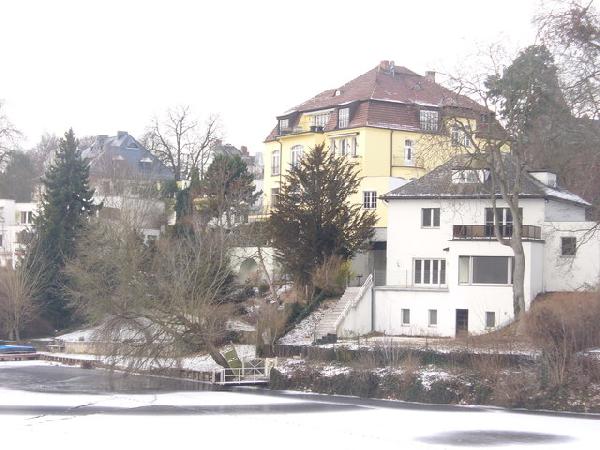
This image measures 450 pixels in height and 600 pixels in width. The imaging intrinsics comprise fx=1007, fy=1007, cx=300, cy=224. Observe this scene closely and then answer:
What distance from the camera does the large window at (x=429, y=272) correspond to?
5353 centimetres

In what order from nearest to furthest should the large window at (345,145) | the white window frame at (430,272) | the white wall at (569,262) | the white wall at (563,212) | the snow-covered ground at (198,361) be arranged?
the snow-covered ground at (198,361) < the white wall at (569,262) < the white wall at (563,212) < the white window frame at (430,272) < the large window at (345,145)

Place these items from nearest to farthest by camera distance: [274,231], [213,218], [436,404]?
[436,404] < [274,231] < [213,218]

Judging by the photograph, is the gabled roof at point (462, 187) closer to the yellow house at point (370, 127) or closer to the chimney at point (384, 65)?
the yellow house at point (370, 127)

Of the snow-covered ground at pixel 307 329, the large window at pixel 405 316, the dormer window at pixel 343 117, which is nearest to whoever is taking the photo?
the snow-covered ground at pixel 307 329

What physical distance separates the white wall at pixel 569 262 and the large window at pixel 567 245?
0.48 ft

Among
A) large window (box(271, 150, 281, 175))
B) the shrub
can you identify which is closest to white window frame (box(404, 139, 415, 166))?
large window (box(271, 150, 281, 175))

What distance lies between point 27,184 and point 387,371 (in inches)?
2758

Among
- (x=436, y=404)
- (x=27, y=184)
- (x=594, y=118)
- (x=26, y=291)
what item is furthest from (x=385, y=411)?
(x=27, y=184)

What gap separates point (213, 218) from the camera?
214ft

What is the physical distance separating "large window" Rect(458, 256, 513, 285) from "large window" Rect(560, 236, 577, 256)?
9.56 ft

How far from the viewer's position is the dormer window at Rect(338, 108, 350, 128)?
69500mm

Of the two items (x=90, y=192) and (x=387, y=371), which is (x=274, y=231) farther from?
(x=90, y=192)

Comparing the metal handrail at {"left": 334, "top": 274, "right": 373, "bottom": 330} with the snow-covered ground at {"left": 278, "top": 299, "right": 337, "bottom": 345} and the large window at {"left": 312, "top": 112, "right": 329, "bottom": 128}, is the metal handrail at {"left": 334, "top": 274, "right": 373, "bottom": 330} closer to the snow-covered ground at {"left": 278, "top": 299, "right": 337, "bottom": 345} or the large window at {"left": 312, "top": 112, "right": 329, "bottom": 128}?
the snow-covered ground at {"left": 278, "top": 299, "right": 337, "bottom": 345}

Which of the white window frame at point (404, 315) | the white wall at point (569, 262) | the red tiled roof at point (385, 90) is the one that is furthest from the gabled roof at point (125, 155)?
the white wall at point (569, 262)
